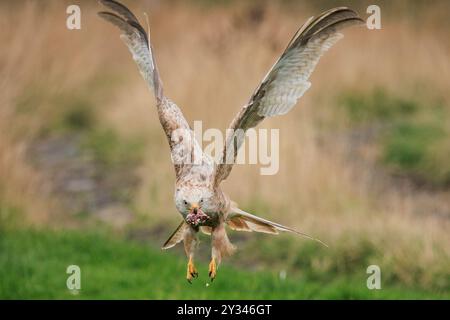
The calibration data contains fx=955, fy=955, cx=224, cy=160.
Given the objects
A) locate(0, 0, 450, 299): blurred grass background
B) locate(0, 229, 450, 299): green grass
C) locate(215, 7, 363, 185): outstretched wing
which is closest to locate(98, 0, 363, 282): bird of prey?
locate(215, 7, 363, 185): outstretched wing

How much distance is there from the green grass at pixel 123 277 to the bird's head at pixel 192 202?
3.13m

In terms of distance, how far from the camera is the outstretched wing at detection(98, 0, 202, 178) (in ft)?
18.8

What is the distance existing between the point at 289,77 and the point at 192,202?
3.38 ft

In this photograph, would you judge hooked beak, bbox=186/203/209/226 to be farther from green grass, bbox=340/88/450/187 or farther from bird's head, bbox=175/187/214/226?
green grass, bbox=340/88/450/187

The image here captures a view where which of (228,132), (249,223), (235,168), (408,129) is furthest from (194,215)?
(408,129)

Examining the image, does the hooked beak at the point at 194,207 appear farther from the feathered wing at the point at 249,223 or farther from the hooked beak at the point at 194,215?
the feathered wing at the point at 249,223

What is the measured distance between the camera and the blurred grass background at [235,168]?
970 centimetres

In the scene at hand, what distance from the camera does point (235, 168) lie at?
11.6m

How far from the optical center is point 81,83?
16281mm

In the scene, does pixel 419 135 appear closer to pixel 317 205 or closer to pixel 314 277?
pixel 317 205

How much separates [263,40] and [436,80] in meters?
4.13

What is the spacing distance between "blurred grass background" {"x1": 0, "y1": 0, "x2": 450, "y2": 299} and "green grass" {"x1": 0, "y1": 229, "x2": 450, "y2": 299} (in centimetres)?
3

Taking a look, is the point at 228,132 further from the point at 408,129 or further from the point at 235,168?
the point at 408,129

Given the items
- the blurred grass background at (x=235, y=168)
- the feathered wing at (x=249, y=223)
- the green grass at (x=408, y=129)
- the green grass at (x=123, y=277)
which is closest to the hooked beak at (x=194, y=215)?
the feathered wing at (x=249, y=223)
